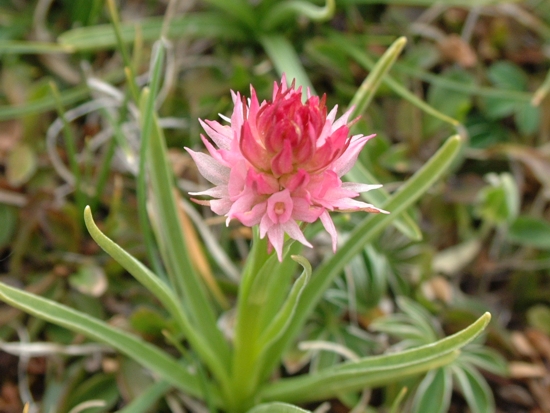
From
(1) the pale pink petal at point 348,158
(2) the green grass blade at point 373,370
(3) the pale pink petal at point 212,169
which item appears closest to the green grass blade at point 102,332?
(2) the green grass blade at point 373,370

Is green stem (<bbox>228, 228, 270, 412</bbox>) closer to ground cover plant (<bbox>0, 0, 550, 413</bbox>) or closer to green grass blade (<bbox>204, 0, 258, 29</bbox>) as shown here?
ground cover plant (<bbox>0, 0, 550, 413</bbox>)

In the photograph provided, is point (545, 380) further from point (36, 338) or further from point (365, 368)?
point (36, 338)

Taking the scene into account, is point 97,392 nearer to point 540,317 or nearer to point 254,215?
point 254,215

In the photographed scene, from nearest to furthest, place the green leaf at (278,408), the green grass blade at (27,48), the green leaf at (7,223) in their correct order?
1. the green leaf at (278,408)
2. the green leaf at (7,223)
3. the green grass blade at (27,48)

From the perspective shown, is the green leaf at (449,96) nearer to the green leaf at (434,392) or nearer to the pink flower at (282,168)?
the green leaf at (434,392)

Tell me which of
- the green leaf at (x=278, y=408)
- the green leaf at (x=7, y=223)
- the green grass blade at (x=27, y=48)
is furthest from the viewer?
the green grass blade at (x=27, y=48)

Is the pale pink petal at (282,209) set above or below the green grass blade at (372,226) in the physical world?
above
